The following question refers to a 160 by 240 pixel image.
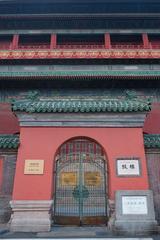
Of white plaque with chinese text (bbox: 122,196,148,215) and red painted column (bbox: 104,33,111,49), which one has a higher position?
red painted column (bbox: 104,33,111,49)

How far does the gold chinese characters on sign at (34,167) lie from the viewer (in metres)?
7.39

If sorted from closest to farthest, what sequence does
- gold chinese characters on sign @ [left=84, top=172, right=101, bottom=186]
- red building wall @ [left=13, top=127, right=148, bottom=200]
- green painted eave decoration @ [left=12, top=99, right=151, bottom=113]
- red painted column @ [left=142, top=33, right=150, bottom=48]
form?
red building wall @ [left=13, top=127, right=148, bottom=200]
gold chinese characters on sign @ [left=84, top=172, right=101, bottom=186]
green painted eave decoration @ [left=12, top=99, right=151, bottom=113]
red painted column @ [left=142, top=33, right=150, bottom=48]

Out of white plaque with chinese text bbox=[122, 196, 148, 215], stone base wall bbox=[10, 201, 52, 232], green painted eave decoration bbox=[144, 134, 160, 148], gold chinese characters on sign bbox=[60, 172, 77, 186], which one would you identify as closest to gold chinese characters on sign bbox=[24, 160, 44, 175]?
gold chinese characters on sign bbox=[60, 172, 77, 186]

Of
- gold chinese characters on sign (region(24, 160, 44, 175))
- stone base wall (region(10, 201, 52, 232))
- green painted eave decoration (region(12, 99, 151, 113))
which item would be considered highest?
green painted eave decoration (region(12, 99, 151, 113))

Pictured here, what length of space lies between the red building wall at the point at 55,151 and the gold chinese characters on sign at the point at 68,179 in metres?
0.40

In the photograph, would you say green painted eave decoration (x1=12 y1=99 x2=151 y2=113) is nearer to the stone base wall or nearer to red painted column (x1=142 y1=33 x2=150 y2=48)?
the stone base wall

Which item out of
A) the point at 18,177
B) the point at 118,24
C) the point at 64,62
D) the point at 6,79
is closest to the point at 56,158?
the point at 18,177

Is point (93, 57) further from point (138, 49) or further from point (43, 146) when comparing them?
point (43, 146)

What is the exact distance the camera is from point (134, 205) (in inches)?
269

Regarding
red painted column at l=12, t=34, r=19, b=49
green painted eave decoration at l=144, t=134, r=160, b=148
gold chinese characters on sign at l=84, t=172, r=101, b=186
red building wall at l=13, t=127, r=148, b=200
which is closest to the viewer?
red building wall at l=13, t=127, r=148, b=200

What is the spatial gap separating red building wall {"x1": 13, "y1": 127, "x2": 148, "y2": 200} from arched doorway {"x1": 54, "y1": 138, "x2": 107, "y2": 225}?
30 centimetres

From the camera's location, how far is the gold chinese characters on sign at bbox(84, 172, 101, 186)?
7.60 metres

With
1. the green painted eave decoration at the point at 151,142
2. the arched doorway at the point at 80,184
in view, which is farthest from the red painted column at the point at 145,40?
the arched doorway at the point at 80,184

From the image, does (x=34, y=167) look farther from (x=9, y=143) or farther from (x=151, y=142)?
(x=151, y=142)
